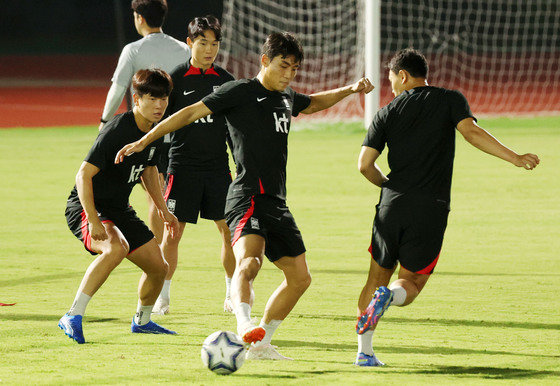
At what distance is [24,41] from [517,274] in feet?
113

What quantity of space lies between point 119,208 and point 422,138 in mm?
1844

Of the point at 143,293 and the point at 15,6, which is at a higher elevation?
the point at 143,293

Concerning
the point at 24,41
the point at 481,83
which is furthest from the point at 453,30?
the point at 24,41

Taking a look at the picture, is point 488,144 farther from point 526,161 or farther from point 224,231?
point 224,231

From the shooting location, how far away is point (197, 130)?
23.3 feet

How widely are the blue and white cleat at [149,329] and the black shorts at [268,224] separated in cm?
95

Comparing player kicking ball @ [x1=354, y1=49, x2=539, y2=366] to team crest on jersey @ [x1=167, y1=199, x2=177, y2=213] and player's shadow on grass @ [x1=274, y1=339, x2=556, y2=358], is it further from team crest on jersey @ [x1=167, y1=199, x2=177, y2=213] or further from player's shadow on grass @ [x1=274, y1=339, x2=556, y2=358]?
team crest on jersey @ [x1=167, y1=199, x2=177, y2=213]

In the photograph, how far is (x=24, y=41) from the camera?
131 feet

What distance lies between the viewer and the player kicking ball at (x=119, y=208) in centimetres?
580

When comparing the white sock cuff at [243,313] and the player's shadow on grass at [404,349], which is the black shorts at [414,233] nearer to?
the player's shadow on grass at [404,349]

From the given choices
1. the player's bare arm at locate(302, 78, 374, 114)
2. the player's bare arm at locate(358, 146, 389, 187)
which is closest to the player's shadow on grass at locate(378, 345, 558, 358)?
the player's bare arm at locate(358, 146, 389, 187)

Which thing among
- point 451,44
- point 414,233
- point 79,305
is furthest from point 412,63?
point 451,44

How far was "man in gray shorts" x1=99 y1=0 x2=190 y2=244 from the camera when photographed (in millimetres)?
7320

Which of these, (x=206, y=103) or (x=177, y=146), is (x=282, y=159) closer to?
(x=206, y=103)
